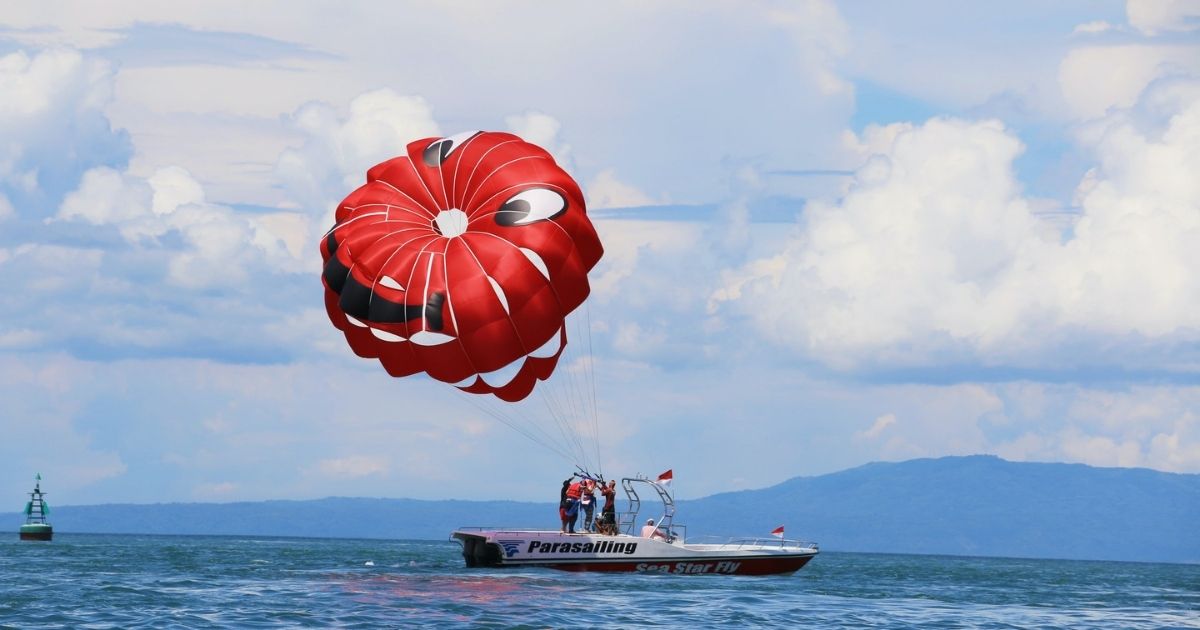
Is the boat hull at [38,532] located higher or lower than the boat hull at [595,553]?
higher

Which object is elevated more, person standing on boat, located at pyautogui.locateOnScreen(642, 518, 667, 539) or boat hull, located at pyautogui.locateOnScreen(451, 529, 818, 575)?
person standing on boat, located at pyautogui.locateOnScreen(642, 518, 667, 539)

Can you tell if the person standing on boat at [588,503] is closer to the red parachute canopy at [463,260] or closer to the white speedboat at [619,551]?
the white speedboat at [619,551]

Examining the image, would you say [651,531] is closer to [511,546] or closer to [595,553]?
[595,553]

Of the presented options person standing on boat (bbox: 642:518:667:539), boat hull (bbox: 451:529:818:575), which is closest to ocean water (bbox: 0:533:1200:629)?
boat hull (bbox: 451:529:818:575)

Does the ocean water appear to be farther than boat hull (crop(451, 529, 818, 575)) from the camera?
No

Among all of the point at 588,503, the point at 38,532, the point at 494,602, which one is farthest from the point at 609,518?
the point at 38,532

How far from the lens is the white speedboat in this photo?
49.8 meters

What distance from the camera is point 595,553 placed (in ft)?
166

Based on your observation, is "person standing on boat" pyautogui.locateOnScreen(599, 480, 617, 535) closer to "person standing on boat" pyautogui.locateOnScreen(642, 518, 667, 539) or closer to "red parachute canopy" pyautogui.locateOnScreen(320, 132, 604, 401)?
"person standing on boat" pyautogui.locateOnScreen(642, 518, 667, 539)

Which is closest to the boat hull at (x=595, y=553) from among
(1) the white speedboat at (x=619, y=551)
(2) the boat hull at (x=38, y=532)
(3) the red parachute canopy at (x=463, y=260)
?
(1) the white speedboat at (x=619, y=551)

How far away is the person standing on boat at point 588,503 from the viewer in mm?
50828

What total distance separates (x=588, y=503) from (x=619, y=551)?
189 centimetres

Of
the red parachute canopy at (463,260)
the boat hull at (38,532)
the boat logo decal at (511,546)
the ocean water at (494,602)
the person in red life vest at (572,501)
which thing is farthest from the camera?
the boat hull at (38,532)

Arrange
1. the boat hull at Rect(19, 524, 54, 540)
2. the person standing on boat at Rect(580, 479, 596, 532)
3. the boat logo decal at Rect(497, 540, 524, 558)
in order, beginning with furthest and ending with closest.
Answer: the boat hull at Rect(19, 524, 54, 540)
the person standing on boat at Rect(580, 479, 596, 532)
the boat logo decal at Rect(497, 540, 524, 558)
